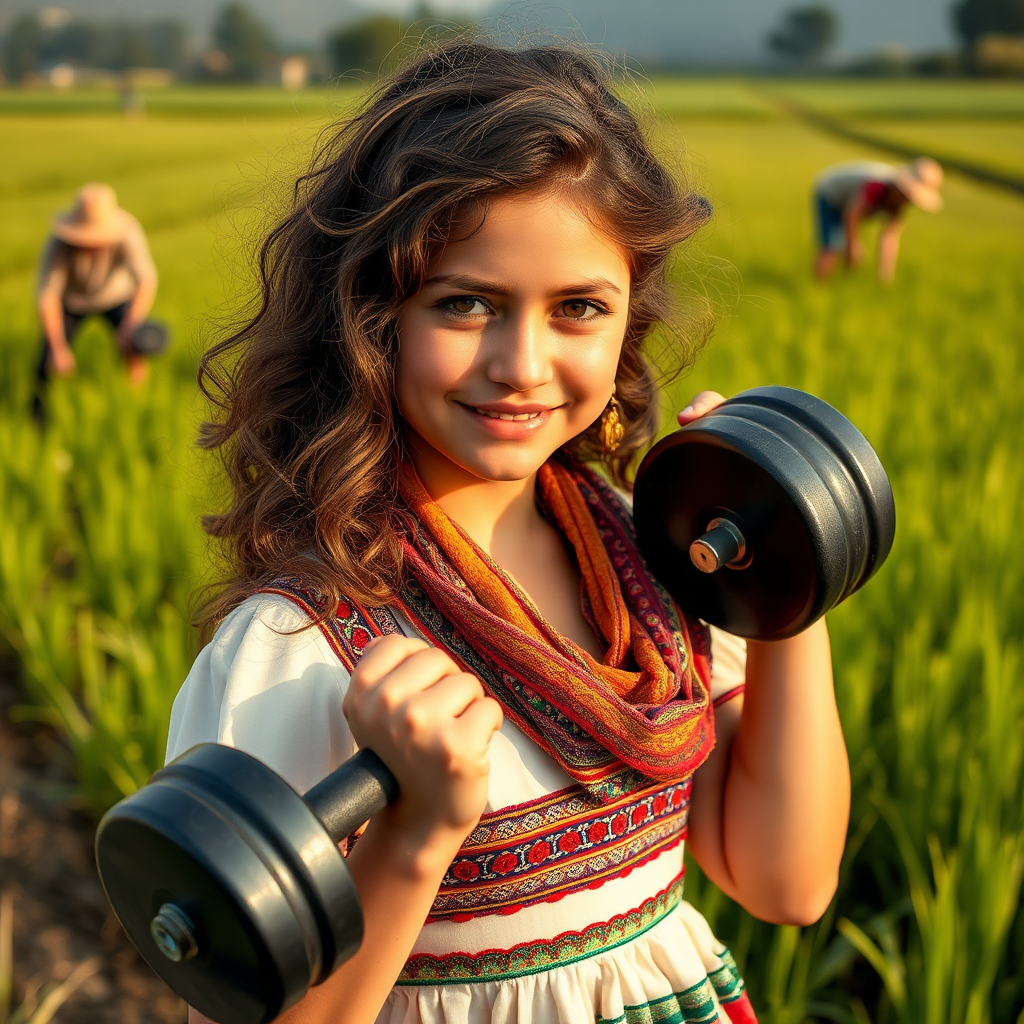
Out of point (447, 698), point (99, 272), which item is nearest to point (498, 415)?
point (447, 698)

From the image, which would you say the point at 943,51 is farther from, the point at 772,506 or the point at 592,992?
the point at 592,992

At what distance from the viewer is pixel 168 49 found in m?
37.5

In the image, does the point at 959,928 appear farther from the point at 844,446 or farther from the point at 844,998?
the point at 844,446

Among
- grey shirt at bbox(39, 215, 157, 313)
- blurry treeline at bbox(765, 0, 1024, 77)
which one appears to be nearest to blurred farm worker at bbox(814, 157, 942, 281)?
grey shirt at bbox(39, 215, 157, 313)

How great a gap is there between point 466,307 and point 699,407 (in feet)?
1.06

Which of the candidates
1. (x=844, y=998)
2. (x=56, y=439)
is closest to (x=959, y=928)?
(x=844, y=998)

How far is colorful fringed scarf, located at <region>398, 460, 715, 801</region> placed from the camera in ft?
3.22

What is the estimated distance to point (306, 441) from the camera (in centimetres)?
110

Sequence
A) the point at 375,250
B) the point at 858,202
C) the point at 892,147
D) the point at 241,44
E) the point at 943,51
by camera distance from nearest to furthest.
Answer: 1. the point at 375,250
2. the point at 858,202
3. the point at 892,147
4. the point at 241,44
5. the point at 943,51

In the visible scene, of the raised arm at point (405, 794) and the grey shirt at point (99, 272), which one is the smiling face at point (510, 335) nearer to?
the raised arm at point (405, 794)

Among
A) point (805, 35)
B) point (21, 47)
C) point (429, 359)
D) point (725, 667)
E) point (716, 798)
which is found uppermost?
point (805, 35)

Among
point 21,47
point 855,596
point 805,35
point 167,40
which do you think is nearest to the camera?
point 855,596

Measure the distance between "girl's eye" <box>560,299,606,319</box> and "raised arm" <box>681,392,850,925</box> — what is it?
19cm

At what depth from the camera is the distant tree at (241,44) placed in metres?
40.0
